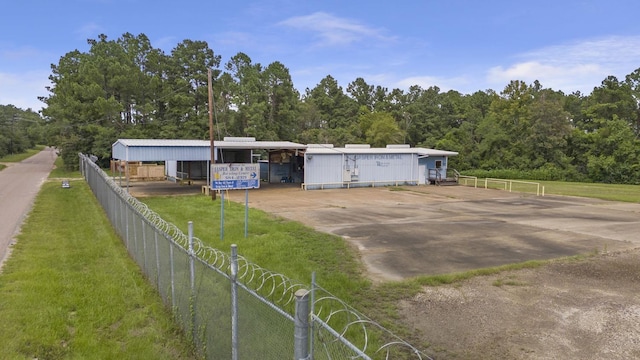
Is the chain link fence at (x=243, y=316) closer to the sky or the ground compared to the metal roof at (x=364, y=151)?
closer to the ground

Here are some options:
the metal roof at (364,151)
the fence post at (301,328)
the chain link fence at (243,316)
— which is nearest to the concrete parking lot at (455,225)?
the chain link fence at (243,316)

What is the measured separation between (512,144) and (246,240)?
48.8 m

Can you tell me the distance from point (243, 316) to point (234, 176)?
8.31 meters

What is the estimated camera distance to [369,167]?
30.8 metres

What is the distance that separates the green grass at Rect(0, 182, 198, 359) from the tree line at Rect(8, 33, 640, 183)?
120 feet

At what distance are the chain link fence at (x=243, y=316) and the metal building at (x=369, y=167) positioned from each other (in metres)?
21.0

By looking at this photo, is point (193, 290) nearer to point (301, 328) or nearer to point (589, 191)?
point (301, 328)

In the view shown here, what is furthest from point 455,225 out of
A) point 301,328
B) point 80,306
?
point 301,328

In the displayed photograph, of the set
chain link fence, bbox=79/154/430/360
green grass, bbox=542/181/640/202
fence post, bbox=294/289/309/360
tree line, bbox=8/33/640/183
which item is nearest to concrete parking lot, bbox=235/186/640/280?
green grass, bbox=542/181/640/202

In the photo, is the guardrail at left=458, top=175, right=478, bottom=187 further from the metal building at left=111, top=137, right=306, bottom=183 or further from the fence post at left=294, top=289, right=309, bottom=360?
the fence post at left=294, top=289, right=309, bottom=360

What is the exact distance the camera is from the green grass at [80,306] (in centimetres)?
550

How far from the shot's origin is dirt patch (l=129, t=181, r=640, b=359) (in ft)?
19.6

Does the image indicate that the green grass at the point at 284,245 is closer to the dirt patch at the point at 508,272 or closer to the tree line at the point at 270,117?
the dirt patch at the point at 508,272

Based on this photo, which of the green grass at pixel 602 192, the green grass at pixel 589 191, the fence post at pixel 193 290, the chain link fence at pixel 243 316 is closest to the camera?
the chain link fence at pixel 243 316
